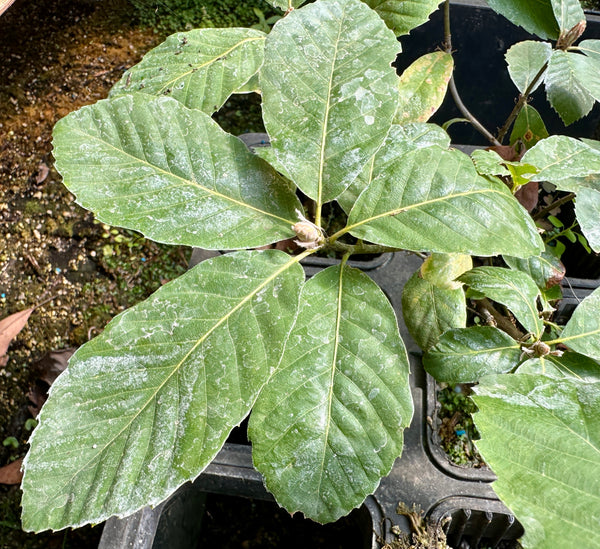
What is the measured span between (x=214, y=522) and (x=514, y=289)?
0.93 m

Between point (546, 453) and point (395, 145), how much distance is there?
0.55 metres

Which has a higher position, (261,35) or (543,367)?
(261,35)

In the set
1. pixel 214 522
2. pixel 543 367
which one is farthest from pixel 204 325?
pixel 214 522

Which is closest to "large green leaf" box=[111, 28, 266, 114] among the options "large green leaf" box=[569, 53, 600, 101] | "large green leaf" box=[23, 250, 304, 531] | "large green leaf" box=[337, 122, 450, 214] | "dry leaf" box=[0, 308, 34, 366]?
"large green leaf" box=[337, 122, 450, 214]

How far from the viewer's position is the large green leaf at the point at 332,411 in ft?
2.21

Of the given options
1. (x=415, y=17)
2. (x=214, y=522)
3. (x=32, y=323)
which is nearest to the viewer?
(x=415, y=17)

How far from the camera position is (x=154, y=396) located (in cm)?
64

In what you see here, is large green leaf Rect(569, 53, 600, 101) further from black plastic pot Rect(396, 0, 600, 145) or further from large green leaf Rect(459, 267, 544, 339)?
black plastic pot Rect(396, 0, 600, 145)

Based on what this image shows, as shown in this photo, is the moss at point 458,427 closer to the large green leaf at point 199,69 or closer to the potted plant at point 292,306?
the potted plant at point 292,306

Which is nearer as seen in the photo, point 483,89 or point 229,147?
point 229,147

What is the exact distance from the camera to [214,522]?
127 cm

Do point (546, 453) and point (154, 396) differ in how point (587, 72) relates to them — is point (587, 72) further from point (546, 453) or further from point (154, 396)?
point (154, 396)

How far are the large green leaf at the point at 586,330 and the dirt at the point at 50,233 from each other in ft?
3.58

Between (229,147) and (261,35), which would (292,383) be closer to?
(229,147)
